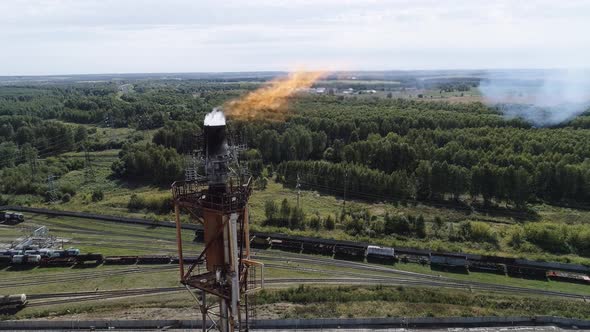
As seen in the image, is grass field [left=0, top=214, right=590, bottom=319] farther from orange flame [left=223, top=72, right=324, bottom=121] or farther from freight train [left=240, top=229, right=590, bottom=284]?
orange flame [left=223, top=72, right=324, bottom=121]

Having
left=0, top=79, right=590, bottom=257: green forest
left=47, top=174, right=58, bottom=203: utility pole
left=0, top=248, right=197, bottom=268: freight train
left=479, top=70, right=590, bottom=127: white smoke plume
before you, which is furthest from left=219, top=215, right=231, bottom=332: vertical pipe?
left=479, top=70, right=590, bottom=127: white smoke plume

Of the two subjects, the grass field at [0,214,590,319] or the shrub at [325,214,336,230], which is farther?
the shrub at [325,214,336,230]

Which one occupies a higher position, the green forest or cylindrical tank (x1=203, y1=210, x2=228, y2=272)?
cylindrical tank (x1=203, y1=210, x2=228, y2=272)

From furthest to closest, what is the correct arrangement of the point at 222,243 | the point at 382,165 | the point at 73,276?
the point at 382,165 < the point at 73,276 < the point at 222,243

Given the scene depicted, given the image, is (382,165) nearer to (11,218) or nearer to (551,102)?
(11,218)

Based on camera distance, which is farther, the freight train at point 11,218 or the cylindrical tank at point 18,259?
the freight train at point 11,218

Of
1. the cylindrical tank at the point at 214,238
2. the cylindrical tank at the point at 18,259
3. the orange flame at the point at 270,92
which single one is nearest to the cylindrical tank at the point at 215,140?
the cylindrical tank at the point at 214,238

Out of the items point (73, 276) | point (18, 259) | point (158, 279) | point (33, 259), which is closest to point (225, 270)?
point (158, 279)

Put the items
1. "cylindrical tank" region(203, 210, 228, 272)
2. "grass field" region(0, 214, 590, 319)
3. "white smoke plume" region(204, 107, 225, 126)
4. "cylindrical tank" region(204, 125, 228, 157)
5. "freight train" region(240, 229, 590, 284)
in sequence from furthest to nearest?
"freight train" region(240, 229, 590, 284) → "grass field" region(0, 214, 590, 319) → "white smoke plume" region(204, 107, 225, 126) → "cylindrical tank" region(204, 125, 228, 157) → "cylindrical tank" region(203, 210, 228, 272)

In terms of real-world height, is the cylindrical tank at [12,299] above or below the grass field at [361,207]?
above

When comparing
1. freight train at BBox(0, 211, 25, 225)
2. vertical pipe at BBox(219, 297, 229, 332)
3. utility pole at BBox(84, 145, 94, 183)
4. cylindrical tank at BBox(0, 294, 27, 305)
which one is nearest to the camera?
vertical pipe at BBox(219, 297, 229, 332)

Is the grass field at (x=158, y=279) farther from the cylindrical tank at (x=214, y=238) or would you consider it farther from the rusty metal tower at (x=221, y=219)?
the cylindrical tank at (x=214, y=238)
